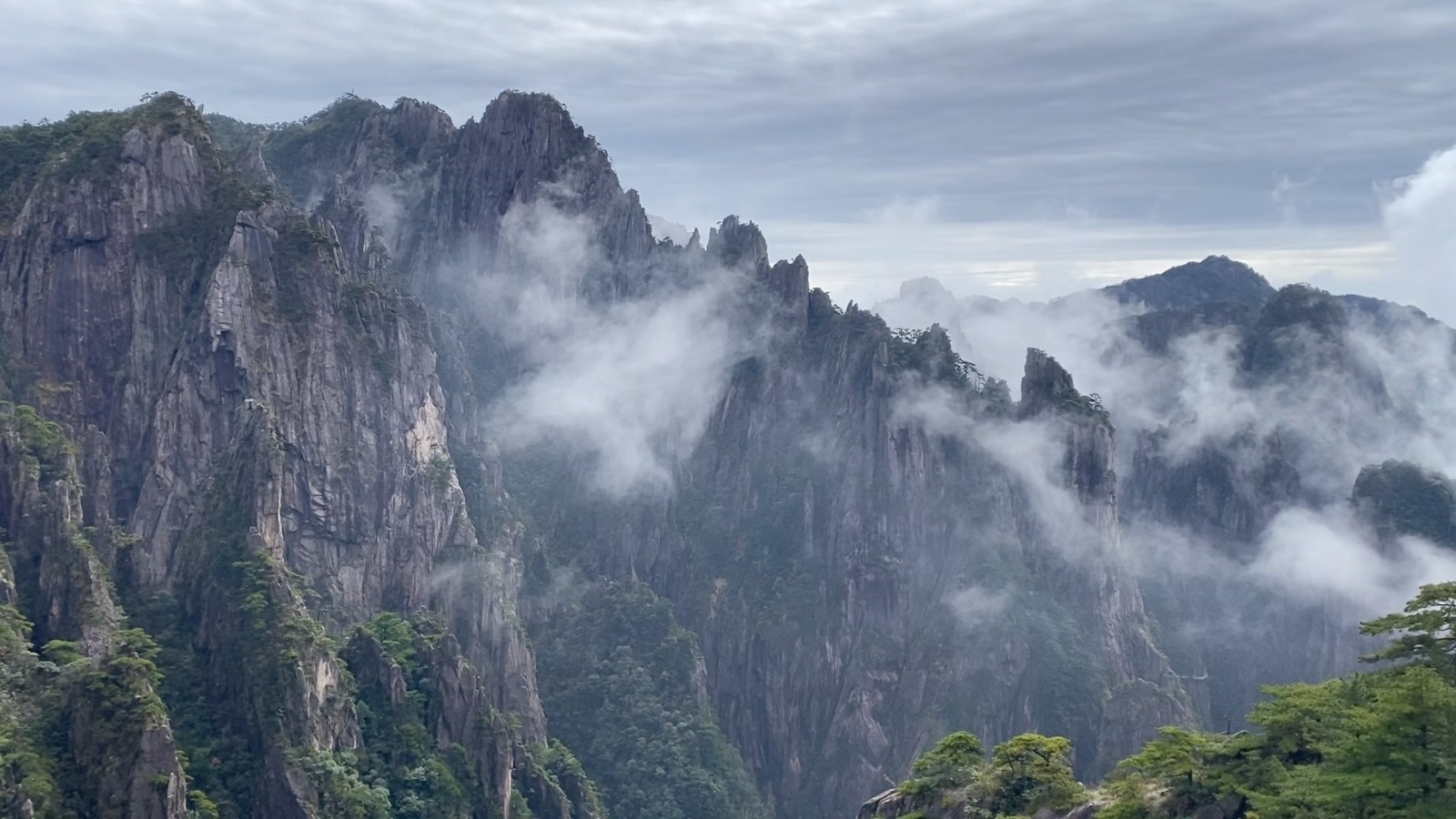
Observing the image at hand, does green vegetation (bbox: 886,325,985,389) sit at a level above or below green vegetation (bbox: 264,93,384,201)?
below

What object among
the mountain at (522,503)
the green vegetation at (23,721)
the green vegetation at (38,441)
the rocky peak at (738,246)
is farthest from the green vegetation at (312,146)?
the green vegetation at (23,721)

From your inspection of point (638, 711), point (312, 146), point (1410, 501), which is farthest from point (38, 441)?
point (1410, 501)

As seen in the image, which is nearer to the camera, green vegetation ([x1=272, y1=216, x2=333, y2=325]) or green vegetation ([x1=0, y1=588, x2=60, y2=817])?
green vegetation ([x1=0, y1=588, x2=60, y2=817])

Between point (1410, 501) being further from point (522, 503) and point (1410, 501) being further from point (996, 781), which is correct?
point (996, 781)

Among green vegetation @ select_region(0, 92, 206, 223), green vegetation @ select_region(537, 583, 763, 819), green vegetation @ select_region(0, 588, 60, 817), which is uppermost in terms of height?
green vegetation @ select_region(0, 92, 206, 223)

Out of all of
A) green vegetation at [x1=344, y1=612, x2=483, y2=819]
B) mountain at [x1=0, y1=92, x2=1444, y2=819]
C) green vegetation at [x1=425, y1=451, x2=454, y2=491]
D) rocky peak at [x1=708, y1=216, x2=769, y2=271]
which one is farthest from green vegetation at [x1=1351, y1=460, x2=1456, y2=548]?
green vegetation at [x1=344, y1=612, x2=483, y2=819]

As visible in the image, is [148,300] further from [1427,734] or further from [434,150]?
[1427,734]

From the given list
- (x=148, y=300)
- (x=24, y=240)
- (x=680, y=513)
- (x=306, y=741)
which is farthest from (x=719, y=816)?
(x=24, y=240)

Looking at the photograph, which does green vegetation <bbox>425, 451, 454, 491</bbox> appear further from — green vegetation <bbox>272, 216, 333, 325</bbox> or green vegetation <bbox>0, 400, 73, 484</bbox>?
green vegetation <bbox>0, 400, 73, 484</bbox>
